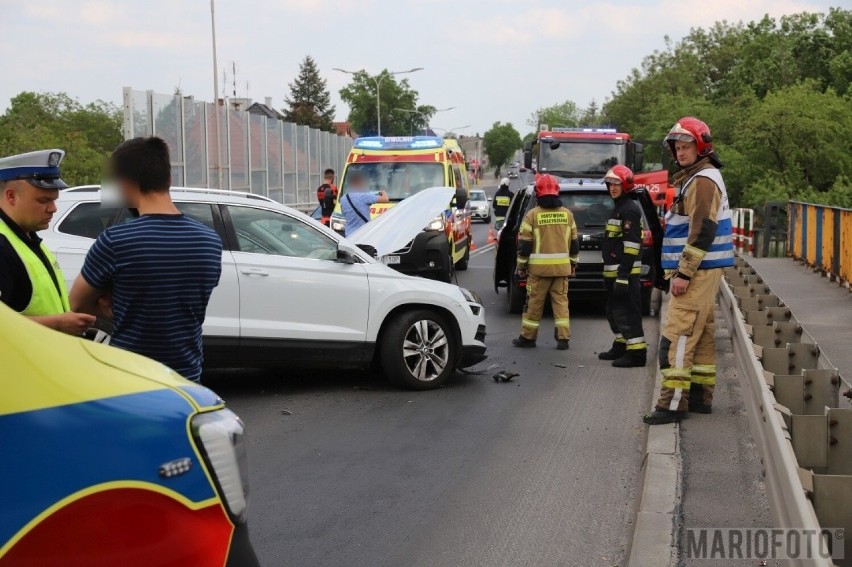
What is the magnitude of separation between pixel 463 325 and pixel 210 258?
560cm

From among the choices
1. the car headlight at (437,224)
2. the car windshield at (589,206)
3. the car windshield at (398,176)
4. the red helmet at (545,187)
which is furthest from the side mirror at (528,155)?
the red helmet at (545,187)

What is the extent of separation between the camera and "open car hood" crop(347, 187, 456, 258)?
1055cm

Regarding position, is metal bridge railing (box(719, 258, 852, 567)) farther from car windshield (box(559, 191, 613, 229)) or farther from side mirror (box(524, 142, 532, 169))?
side mirror (box(524, 142, 532, 169))

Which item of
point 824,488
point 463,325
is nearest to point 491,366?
point 463,325

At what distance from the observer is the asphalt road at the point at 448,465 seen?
5496mm

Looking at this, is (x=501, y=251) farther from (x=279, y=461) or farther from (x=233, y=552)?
(x=233, y=552)

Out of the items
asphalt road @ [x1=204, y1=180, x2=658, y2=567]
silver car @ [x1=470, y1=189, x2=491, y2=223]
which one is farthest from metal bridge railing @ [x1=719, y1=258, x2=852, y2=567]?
silver car @ [x1=470, y1=189, x2=491, y2=223]

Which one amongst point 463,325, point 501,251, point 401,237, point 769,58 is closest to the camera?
point 463,325

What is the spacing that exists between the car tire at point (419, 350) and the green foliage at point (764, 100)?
28328mm

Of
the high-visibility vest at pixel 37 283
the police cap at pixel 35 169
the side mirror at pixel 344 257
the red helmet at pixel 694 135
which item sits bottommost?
the side mirror at pixel 344 257

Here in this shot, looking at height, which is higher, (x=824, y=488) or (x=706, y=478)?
(x=824, y=488)

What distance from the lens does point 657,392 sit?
931cm

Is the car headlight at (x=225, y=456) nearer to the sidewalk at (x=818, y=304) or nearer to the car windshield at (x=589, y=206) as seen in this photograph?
the sidewalk at (x=818, y=304)

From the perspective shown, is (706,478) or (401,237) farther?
(401,237)
